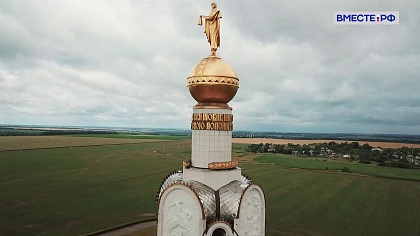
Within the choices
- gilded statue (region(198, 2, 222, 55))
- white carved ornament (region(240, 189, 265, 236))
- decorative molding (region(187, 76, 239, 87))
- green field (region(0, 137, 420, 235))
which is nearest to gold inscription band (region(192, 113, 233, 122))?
decorative molding (region(187, 76, 239, 87))

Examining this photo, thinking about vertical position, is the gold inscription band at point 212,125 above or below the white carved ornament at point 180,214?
above

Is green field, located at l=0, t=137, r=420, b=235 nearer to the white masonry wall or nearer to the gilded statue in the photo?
the white masonry wall

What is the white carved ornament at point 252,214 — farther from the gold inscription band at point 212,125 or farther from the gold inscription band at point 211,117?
the gold inscription band at point 211,117

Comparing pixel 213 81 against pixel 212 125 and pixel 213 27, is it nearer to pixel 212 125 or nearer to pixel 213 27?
pixel 212 125

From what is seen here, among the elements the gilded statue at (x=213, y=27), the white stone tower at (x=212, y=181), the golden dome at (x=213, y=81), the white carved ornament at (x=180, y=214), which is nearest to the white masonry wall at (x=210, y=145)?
the white stone tower at (x=212, y=181)

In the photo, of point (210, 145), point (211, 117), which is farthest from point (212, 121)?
point (210, 145)

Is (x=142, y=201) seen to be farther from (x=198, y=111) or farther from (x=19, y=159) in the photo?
(x=19, y=159)
